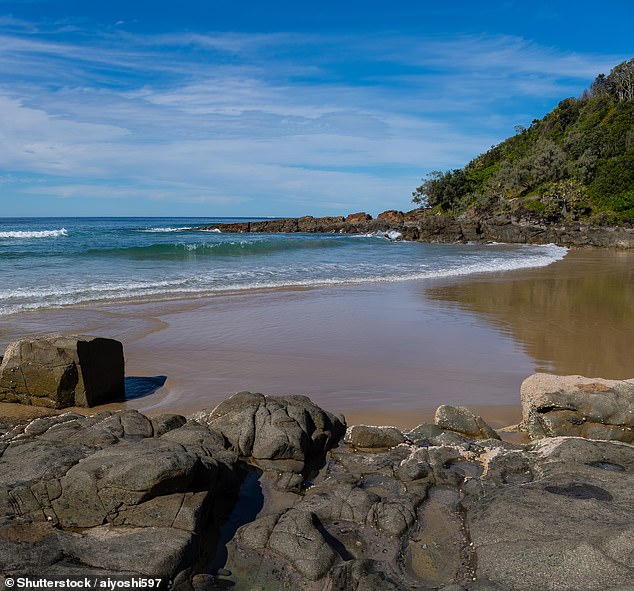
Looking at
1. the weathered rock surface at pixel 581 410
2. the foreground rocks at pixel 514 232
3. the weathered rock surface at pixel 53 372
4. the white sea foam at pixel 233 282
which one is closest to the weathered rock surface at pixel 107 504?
the weathered rock surface at pixel 53 372

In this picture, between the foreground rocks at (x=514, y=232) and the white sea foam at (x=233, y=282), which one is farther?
the foreground rocks at (x=514, y=232)

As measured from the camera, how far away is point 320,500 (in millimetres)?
4645

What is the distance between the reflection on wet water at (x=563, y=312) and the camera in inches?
371

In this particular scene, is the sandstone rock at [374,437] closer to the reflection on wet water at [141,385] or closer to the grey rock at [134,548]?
the grey rock at [134,548]

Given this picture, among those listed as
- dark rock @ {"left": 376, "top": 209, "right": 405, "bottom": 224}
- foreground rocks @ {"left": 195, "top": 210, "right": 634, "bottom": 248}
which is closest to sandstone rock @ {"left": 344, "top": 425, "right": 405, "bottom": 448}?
foreground rocks @ {"left": 195, "top": 210, "right": 634, "bottom": 248}

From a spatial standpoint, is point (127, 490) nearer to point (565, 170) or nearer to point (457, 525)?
point (457, 525)

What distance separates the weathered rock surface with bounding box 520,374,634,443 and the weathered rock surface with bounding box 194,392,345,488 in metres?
2.29

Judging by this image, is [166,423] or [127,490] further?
[166,423]

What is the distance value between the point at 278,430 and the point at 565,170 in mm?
65125

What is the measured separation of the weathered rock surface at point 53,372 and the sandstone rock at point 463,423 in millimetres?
4695

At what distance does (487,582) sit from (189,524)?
7.01ft

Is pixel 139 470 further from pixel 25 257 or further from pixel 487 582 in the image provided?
pixel 25 257

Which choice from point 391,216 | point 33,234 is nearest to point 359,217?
point 391,216

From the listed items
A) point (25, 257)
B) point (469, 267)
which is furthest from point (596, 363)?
point (25, 257)
